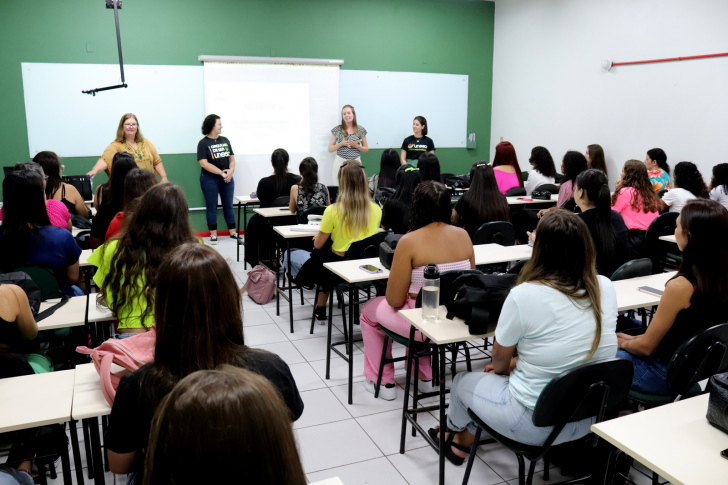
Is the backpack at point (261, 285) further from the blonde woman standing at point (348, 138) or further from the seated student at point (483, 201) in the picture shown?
the blonde woman standing at point (348, 138)

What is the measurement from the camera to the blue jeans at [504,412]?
205 cm

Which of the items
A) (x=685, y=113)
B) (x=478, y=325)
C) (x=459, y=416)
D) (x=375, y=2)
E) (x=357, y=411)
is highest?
(x=375, y=2)

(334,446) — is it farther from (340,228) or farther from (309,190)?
(309,190)

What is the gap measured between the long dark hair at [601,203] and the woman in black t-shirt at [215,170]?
4.62 metres

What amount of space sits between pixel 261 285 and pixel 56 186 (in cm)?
178

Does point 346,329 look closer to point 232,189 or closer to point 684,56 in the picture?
point 232,189

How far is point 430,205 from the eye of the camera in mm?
2836

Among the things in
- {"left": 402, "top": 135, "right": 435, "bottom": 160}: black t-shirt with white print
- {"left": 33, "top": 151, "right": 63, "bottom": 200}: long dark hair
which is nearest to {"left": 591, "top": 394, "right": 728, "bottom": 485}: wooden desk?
{"left": 33, "top": 151, "right": 63, "bottom": 200}: long dark hair

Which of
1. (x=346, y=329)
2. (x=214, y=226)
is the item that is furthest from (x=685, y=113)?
(x=214, y=226)

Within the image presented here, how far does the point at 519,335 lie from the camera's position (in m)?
2.03

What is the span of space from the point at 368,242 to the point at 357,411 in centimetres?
125

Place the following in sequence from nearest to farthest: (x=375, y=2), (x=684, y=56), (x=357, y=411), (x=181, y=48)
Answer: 1. (x=357, y=411)
2. (x=684, y=56)
3. (x=181, y=48)
4. (x=375, y=2)

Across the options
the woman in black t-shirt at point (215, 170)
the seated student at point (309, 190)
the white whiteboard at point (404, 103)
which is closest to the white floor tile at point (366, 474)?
the seated student at point (309, 190)

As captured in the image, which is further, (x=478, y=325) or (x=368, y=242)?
(x=368, y=242)
